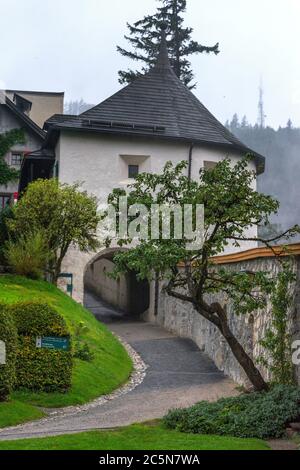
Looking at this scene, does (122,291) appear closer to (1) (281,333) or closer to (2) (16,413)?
(2) (16,413)

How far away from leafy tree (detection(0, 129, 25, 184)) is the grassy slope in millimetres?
15848

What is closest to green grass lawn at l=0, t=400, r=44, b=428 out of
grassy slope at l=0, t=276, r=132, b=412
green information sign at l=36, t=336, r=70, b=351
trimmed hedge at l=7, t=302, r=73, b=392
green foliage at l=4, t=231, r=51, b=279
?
grassy slope at l=0, t=276, r=132, b=412

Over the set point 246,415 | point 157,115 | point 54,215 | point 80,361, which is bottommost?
point 80,361

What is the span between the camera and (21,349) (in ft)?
53.2

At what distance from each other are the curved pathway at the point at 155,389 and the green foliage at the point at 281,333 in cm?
241

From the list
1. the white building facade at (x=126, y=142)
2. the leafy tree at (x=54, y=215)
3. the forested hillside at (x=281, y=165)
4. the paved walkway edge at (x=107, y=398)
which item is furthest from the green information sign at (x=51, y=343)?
the forested hillside at (x=281, y=165)

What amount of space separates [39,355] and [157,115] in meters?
19.9

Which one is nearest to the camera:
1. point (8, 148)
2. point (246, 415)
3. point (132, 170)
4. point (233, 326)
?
point (246, 415)

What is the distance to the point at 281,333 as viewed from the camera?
46.9 ft

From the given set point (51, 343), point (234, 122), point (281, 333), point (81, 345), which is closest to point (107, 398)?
point (51, 343)

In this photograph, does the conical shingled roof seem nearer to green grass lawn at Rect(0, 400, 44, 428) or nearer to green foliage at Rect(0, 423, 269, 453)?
green grass lawn at Rect(0, 400, 44, 428)

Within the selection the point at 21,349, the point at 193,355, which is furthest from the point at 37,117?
the point at 21,349

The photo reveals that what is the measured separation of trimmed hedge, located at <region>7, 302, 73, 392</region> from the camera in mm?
16203
